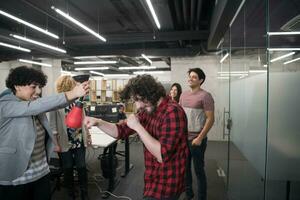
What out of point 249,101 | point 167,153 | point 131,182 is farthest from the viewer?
point 131,182

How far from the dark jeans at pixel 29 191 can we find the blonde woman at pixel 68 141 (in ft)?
2.42

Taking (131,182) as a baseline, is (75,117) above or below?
above

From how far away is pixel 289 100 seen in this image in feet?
5.18

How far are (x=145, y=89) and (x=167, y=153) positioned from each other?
0.33 metres

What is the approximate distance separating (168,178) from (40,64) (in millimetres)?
7575

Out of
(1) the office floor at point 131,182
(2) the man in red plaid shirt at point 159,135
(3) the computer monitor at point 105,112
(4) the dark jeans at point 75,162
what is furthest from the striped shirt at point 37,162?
(3) the computer monitor at point 105,112

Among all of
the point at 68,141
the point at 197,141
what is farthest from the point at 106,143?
the point at 197,141

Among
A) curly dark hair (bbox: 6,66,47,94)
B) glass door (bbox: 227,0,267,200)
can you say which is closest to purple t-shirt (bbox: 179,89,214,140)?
glass door (bbox: 227,0,267,200)

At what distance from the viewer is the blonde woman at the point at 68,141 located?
241 centimetres

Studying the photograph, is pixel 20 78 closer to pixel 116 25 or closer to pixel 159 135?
pixel 159 135

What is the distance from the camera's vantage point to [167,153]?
1161 mm

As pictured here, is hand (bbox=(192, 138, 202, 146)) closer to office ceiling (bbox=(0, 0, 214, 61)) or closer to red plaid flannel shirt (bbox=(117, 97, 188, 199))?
red plaid flannel shirt (bbox=(117, 97, 188, 199))

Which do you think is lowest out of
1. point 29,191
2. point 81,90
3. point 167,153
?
point 29,191

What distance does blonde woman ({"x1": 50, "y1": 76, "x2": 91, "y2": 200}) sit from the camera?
7.92 ft
